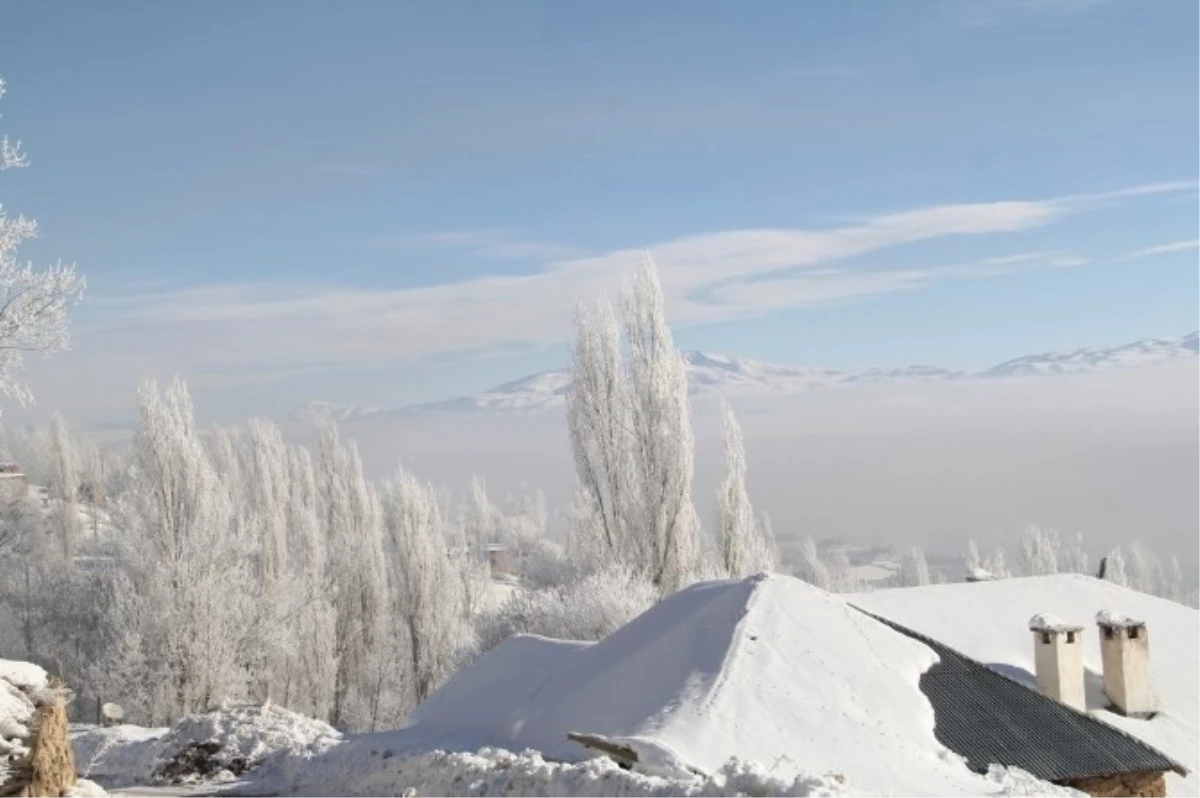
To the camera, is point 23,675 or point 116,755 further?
point 116,755

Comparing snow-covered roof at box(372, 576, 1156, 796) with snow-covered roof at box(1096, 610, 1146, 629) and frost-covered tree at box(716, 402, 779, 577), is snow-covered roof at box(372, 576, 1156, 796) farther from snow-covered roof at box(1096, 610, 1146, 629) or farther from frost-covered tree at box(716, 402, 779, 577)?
frost-covered tree at box(716, 402, 779, 577)

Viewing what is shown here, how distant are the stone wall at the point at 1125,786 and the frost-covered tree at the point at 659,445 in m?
14.0

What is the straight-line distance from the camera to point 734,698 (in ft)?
41.6

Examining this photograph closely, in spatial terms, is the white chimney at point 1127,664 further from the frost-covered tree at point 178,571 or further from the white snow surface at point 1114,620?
the frost-covered tree at point 178,571

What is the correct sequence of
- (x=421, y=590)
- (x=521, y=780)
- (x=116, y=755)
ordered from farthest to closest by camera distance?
(x=421, y=590) < (x=116, y=755) < (x=521, y=780)

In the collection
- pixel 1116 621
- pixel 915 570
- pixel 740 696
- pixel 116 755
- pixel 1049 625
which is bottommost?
pixel 915 570

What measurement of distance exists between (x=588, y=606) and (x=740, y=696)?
12686mm

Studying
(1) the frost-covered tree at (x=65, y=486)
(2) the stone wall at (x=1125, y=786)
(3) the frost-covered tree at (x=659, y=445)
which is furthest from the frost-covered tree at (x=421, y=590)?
(1) the frost-covered tree at (x=65, y=486)

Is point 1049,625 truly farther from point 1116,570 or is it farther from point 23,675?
point 1116,570

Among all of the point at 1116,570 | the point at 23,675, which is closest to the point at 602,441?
the point at 23,675

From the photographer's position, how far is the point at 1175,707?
59.1 feet

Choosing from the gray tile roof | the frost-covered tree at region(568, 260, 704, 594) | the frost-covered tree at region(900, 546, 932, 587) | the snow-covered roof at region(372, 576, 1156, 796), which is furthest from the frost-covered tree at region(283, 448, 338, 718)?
the frost-covered tree at region(900, 546, 932, 587)

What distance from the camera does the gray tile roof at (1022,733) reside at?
13.2 meters

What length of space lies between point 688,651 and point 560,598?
14.6 m
